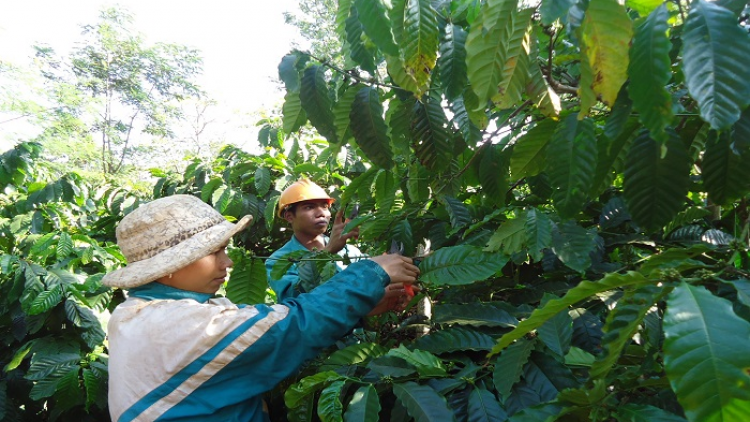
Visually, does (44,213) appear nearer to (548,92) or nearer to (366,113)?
(366,113)

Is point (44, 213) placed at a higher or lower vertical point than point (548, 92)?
lower

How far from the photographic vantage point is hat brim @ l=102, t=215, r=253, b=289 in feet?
4.50

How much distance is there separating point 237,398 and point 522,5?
1037mm

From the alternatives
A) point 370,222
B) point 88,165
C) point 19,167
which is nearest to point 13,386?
point 19,167

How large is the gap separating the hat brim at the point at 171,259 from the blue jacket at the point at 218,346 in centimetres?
7

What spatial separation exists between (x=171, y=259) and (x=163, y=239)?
81 mm

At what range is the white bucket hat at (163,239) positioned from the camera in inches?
54.3

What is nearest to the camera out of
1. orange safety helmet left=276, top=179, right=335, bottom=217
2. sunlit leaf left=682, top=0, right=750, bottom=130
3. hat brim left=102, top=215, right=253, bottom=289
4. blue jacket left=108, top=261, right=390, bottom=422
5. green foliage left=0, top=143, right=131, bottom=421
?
sunlit leaf left=682, top=0, right=750, bottom=130

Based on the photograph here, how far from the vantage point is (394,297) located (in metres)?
1.49

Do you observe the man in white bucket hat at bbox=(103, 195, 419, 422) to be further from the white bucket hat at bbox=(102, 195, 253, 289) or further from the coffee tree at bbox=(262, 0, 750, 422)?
the coffee tree at bbox=(262, 0, 750, 422)

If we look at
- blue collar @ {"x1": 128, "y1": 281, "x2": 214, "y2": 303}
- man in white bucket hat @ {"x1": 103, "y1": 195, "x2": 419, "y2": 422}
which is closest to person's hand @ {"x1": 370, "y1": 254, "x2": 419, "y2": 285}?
man in white bucket hat @ {"x1": 103, "y1": 195, "x2": 419, "y2": 422}

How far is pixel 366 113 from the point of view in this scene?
1.43m

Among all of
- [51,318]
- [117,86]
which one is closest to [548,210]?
[51,318]

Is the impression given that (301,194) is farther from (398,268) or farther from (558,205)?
(558,205)
